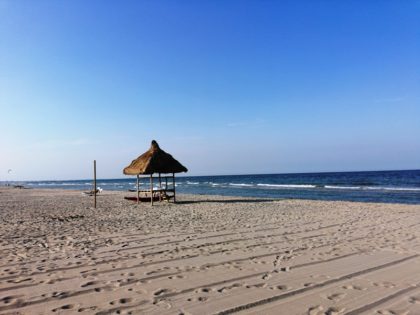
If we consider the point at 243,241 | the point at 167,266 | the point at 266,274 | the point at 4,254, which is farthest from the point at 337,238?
the point at 4,254

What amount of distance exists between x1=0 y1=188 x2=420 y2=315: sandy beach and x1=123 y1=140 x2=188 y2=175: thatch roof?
7.72 metres

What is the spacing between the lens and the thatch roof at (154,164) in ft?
53.1

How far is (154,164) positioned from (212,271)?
11862 mm

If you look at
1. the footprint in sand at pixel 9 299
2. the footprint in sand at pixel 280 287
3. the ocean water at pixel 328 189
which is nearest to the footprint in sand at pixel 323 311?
the footprint in sand at pixel 280 287

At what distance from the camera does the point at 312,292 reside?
3879mm

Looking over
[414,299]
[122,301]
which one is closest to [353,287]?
[414,299]

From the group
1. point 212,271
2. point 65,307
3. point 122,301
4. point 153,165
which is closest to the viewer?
point 65,307

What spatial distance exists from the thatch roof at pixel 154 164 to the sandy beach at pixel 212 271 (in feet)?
25.3

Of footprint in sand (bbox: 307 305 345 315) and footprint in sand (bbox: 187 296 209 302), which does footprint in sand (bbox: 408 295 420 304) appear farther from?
footprint in sand (bbox: 187 296 209 302)

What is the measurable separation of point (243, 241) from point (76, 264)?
3.07 m

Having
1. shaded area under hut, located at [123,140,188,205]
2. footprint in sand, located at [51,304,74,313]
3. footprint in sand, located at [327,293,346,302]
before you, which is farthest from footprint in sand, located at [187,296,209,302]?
shaded area under hut, located at [123,140,188,205]

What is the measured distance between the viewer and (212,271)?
476 centimetres

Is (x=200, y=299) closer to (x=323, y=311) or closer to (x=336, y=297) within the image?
(x=323, y=311)

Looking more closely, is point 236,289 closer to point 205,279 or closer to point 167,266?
point 205,279
